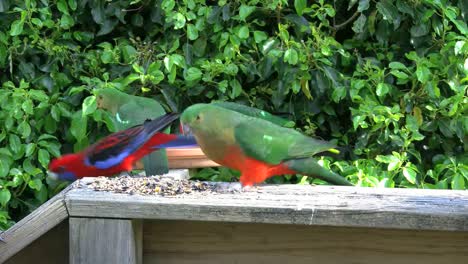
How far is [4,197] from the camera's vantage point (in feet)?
11.1

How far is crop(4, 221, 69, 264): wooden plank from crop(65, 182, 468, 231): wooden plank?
0.50 feet

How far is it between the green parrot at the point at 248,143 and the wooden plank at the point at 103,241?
435 mm

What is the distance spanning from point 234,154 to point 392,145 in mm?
1573

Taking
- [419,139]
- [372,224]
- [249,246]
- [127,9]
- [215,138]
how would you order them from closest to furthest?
[372,224], [249,246], [215,138], [419,139], [127,9]

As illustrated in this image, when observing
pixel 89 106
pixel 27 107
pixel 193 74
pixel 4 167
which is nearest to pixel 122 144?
pixel 89 106

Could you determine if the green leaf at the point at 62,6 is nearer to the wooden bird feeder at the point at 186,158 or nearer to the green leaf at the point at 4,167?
the green leaf at the point at 4,167

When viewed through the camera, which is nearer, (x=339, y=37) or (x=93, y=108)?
(x=93, y=108)

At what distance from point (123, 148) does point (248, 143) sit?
1.32ft

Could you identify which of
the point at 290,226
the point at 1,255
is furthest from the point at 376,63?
the point at 1,255

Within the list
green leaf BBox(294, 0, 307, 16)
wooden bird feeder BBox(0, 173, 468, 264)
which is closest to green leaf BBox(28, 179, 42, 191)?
green leaf BBox(294, 0, 307, 16)

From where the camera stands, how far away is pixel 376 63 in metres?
3.47

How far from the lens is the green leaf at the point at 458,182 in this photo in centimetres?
309

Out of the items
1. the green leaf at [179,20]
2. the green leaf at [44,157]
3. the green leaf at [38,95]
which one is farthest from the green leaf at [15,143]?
the green leaf at [179,20]

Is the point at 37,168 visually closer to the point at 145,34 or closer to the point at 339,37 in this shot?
the point at 145,34
